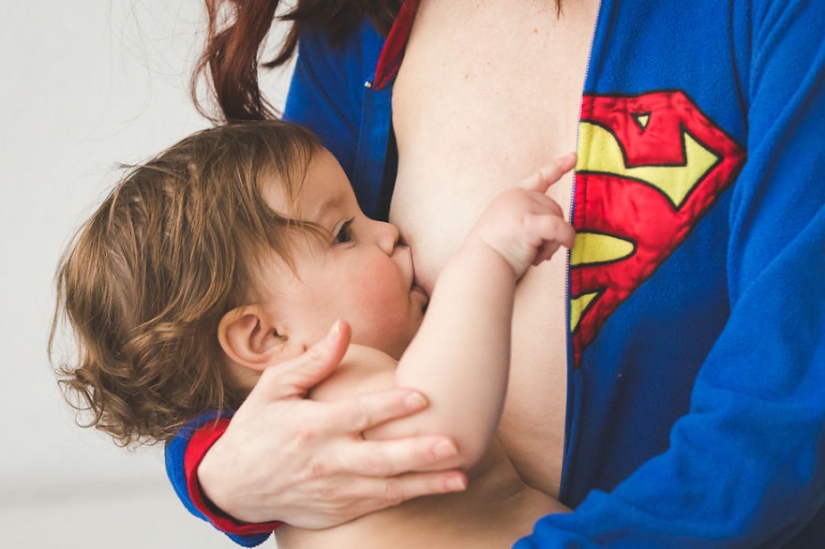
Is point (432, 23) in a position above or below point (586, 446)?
above

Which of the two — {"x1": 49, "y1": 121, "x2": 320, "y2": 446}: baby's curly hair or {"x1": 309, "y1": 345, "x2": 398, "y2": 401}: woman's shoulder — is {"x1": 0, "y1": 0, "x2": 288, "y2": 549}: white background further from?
{"x1": 309, "y1": 345, "x2": 398, "y2": 401}: woman's shoulder

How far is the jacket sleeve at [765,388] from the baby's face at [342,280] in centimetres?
32

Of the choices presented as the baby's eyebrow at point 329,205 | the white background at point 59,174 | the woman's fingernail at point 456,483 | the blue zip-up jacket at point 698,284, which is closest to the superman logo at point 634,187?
the blue zip-up jacket at point 698,284

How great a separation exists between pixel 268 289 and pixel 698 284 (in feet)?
1.44

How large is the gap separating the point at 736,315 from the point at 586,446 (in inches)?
9.9

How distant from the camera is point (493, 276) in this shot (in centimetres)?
86

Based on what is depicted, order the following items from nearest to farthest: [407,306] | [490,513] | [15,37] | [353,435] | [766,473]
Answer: [766,473] → [353,435] → [490,513] → [407,306] → [15,37]

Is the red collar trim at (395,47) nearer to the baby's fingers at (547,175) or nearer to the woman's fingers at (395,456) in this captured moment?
the baby's fingers at (547,175)

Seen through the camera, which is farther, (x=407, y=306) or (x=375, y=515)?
(x=407, y=306)

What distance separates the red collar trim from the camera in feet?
3.86

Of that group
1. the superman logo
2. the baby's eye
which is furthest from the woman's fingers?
the baby's eye

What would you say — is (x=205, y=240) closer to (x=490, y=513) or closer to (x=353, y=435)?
(x=353, y=435)

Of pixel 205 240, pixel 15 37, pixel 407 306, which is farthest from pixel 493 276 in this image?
pixel 15 37

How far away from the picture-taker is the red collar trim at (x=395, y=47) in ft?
3.86
